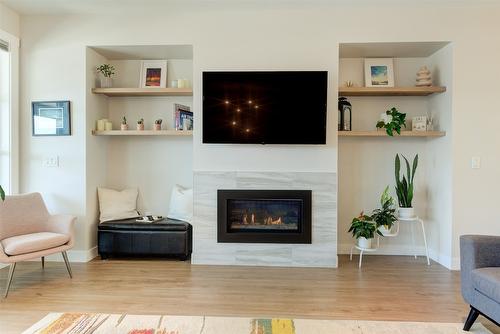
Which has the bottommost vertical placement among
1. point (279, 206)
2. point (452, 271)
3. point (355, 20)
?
point (452, 271)

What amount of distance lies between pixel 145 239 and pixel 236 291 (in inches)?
54.1

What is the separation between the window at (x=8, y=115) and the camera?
3.65 m

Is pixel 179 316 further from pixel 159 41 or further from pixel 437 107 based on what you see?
pixel 437 107

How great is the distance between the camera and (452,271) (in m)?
3.48

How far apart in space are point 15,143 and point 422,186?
4778mm

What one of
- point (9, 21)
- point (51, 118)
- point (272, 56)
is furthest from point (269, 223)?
point (9, 21)

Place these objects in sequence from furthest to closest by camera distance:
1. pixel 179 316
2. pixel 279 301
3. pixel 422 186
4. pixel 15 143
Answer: pixel 422 186 < pixel 15 143 < pixel 279 301 < pixel 179 316

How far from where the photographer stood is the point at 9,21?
3.65 metres

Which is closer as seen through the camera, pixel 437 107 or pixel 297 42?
pixel 297 42

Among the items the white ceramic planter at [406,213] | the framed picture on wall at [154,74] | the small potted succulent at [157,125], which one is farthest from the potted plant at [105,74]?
the white ceramic planter at [406,213]

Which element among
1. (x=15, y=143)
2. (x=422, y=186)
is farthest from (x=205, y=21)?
(x=422, y=186)

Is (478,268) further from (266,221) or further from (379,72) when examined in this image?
(379,72)

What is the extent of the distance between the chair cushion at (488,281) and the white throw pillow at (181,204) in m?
2.76

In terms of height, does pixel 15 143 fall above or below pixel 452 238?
above
